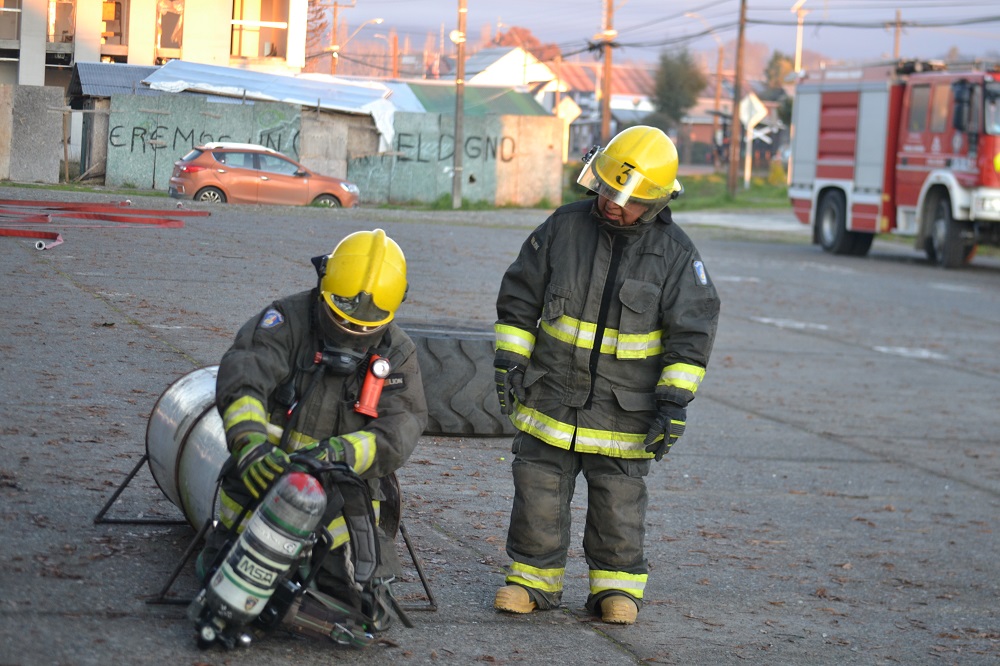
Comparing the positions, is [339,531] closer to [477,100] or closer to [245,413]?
[245,413]

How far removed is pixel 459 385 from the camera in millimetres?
7219

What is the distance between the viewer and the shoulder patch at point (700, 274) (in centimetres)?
452

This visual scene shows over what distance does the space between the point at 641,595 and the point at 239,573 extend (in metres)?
1.62

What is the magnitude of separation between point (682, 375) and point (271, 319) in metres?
1.37

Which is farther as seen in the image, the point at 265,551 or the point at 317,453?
the point at 317,453

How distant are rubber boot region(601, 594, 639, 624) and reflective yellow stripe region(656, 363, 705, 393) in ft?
2.48

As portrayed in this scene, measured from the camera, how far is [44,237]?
403 inches

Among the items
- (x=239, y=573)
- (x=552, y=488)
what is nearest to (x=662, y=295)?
(x=552, y=488)

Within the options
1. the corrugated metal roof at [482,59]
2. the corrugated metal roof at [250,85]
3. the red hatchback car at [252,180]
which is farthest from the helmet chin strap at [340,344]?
the corrugated metal roof at [482,59]

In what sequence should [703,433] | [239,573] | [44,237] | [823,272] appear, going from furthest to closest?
1. [823,272]
2. [44,237]
3. [703,433]
4. [239,573]

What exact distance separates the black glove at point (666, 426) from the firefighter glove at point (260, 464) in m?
1.33

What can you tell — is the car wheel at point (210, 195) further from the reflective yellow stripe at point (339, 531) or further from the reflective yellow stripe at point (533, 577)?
the reflective yellow stripe at point (339, 531)

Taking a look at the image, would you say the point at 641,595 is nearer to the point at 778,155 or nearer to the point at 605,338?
the point at 605,338

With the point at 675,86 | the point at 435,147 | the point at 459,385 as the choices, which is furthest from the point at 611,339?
the point at 675,86
